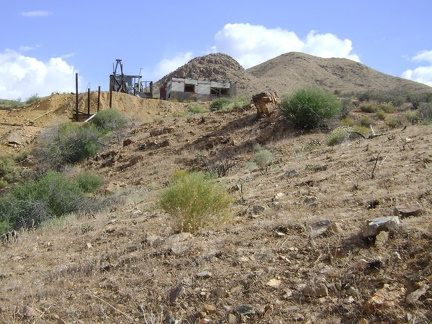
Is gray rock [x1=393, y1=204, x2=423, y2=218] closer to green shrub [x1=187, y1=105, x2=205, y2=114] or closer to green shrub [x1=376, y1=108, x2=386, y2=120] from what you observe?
green shrub [x1=376, y1=108, x2=386, y2=120]

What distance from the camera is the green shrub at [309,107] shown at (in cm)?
1764

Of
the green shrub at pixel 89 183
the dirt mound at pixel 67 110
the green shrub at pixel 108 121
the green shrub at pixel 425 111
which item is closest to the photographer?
the green shrub at pixel 89 183

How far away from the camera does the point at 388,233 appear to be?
15.3 ft

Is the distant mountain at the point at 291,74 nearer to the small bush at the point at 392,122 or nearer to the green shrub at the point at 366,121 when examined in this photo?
the green shrub at the point at 366,121

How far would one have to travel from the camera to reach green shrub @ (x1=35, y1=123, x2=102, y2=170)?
74.6 feet

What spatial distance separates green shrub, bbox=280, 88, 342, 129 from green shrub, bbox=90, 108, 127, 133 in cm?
1179

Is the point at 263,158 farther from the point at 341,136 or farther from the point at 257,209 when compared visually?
the point at 257,209

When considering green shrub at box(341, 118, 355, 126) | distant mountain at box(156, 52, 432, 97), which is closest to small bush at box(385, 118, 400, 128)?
green shrub at box(341, 118, 355, 126)

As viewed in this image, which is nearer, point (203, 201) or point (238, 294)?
point (238, 294)

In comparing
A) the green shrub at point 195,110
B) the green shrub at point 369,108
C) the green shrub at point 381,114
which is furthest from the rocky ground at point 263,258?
the green shrub at point 195,110

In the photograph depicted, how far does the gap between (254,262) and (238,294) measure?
0.56 metres

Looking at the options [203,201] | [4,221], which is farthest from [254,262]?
[4,221]

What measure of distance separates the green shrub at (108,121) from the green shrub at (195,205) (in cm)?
2063

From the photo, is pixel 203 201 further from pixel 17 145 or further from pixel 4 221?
pixel 17 145
